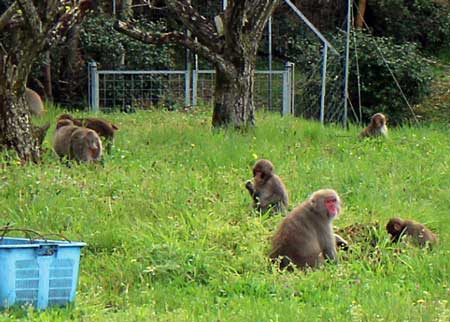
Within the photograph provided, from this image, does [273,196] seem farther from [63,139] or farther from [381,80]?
[381,80]

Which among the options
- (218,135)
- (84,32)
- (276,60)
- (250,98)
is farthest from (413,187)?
(276,60)

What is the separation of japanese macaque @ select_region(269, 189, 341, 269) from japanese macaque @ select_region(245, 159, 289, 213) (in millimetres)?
1530

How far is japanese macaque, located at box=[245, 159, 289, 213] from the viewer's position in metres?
11.8

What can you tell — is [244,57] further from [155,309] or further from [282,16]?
[282,16]

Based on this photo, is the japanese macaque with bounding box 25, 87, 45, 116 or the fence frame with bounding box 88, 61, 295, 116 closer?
the japanese macaque with bounding box 25, 87, 45, 116

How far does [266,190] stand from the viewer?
1188 cm

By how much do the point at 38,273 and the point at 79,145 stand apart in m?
6.50

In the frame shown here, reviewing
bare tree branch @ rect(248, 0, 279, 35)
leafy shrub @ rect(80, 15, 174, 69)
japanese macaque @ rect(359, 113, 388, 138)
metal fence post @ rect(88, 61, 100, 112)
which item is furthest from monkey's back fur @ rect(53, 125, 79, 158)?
leafy shrub @ rect(80, 15, 174, 69)

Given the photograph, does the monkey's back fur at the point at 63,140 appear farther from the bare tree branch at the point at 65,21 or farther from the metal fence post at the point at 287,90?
the metal fence post at the point at 287,90

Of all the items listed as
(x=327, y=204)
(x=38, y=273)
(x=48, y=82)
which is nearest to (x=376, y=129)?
(x=327, y=204)

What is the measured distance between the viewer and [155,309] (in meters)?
8.48

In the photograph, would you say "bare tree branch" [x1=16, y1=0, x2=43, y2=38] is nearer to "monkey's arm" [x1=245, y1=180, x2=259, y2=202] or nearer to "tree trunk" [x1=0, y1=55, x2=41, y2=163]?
"tree trunk" [x1=0, y1=55, x2=41, y2=163]

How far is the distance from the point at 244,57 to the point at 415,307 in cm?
1000

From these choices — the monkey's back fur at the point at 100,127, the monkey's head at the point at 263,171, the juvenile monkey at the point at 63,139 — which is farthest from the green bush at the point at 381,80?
the monkey's head at the point at 263,171
